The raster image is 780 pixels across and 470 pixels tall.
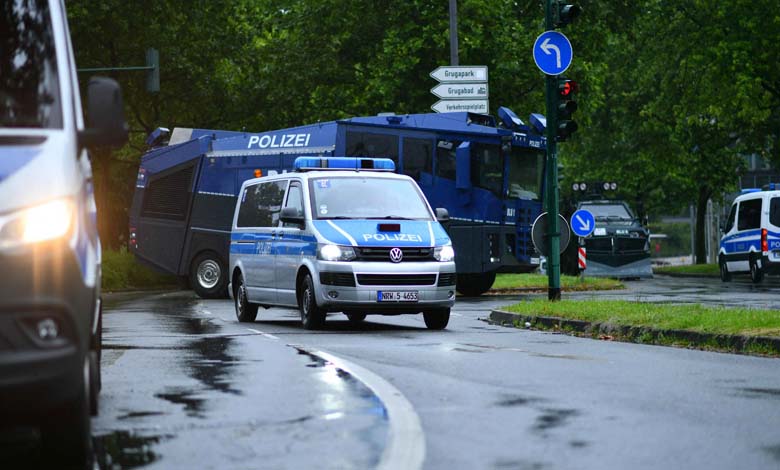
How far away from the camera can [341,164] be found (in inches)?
764

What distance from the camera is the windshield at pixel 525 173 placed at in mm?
29953

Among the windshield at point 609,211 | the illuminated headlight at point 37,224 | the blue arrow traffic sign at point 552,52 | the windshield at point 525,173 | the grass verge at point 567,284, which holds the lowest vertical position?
the grass verge at point 567,284

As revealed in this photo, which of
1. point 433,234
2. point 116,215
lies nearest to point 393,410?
point 433,234

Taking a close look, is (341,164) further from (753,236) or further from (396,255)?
(753,236)

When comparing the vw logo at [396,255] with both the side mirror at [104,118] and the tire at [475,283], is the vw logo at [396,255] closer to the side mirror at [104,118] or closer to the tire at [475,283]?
the side mirror at [104,118]

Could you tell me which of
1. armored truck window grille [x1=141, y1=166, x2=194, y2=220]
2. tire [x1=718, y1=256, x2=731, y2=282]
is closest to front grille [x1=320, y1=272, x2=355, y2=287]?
armored truck window grille [x1=141, y1=166, x2=194, y2=220]

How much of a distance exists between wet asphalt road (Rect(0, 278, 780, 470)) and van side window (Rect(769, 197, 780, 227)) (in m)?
21.0

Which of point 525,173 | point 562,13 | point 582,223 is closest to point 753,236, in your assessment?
point 582,223

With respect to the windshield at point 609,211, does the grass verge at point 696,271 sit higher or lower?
lower

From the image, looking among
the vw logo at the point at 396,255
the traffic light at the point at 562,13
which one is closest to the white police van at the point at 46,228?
the vw logo at the point at 396,255

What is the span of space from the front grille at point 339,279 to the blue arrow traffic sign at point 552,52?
17.9ft

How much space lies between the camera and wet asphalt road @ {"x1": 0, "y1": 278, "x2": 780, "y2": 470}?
7.07m

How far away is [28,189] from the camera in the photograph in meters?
6.41

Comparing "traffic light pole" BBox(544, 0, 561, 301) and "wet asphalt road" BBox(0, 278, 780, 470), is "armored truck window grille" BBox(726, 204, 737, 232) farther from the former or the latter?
"wet asphalt road" BBox(0, 278, 780, 470)
